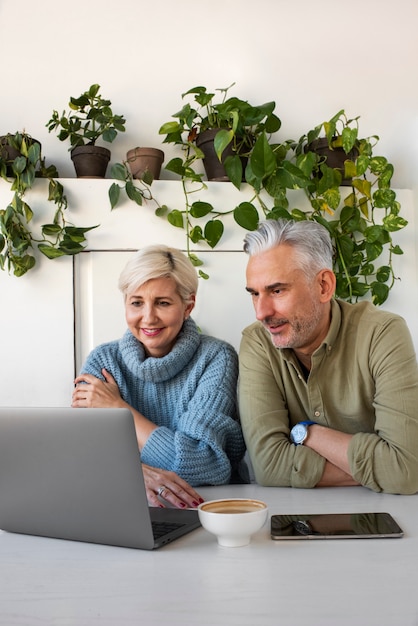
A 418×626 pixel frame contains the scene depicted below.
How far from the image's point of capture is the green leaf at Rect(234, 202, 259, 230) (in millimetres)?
2463

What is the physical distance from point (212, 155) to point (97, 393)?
1.08 metres

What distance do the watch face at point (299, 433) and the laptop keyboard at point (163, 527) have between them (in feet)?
1.72

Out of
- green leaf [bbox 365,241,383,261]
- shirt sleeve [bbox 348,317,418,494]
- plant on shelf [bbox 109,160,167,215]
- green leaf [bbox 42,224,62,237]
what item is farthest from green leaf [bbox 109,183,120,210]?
shirt sleeve [bbox 348,317,418,494]

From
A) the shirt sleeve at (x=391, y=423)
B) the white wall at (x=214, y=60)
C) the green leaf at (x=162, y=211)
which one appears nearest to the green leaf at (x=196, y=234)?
the green leaf at (x=162, y=211)

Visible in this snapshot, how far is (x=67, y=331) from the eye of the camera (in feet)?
8.04

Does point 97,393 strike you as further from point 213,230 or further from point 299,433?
point 213,230

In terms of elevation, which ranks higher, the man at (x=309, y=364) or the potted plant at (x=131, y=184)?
the potted plant at (x=131, y=184)

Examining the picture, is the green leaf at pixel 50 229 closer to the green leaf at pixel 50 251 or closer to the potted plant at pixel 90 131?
the green leaf at pixel 50 251

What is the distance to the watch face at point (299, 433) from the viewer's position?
1614 millimetres

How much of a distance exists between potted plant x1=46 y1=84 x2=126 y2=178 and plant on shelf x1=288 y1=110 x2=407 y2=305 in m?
0.74

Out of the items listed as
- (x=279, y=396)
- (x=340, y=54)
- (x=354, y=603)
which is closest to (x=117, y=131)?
(x=340, y=54)

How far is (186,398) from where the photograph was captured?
6.42 ft

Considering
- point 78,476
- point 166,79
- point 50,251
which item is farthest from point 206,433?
point 166,79

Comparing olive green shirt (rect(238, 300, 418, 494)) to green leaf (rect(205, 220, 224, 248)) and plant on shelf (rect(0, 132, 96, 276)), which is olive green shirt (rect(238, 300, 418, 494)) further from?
plant on shelf (rect(0, 132, 96, 276))
